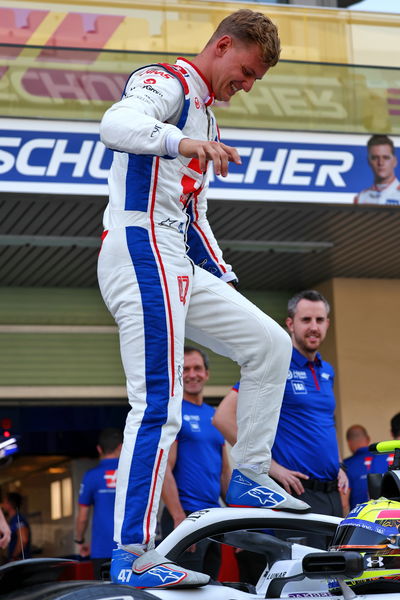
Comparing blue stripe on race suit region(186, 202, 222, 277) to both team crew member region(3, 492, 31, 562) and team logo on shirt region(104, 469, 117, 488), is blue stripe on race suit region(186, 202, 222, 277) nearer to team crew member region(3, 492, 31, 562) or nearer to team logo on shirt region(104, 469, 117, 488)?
team crew member region(3, 492, 31, 562)

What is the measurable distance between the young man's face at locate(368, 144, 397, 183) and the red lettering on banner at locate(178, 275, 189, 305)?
7416mm

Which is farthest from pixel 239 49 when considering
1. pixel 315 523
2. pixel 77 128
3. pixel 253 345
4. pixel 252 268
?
pixel 252 268

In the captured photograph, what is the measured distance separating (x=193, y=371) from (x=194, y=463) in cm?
57

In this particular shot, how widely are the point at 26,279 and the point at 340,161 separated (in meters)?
4.54

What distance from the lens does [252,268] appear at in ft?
42.9

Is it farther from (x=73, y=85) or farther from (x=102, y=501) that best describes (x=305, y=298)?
(x=73, y=85)

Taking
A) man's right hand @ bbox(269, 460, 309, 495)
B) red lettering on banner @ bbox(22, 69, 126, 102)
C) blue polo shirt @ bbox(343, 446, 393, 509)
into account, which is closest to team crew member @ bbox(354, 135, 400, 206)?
red lettering on banner @ bbox(22, 69, 126, 102)

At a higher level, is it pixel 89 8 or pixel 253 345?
pixel 89 8

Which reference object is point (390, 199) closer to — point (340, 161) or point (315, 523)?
point (340, 161)

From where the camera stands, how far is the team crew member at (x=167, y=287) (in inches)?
119

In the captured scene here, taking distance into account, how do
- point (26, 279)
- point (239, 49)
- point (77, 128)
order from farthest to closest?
point (26, 279) < point (77, 128) < point (239, 49)

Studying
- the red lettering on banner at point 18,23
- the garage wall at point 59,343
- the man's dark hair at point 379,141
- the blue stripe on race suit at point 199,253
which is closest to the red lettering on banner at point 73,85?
the red lettering on banner at point 18,23

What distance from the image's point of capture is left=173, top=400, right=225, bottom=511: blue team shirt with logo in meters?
6.38

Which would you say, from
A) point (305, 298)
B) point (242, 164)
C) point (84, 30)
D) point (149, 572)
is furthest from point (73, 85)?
point (149, 572)
